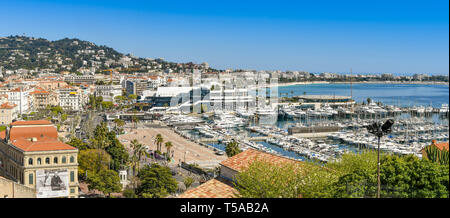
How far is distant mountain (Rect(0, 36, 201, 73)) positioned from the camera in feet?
88.4

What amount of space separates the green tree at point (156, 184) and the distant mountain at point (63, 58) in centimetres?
1825

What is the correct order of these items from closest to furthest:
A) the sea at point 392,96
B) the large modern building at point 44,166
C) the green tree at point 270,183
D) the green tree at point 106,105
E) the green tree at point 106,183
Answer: the green tree at point 270,183 < the large modern building at point 44,166 < the green tree at point 106,183 < the sea at point 392,96 < the green tree at point 106,105

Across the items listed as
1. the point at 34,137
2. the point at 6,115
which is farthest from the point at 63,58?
the point at 34,137

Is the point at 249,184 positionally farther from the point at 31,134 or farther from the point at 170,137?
the point at 170,137

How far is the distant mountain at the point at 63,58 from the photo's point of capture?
A: 27.0 meters

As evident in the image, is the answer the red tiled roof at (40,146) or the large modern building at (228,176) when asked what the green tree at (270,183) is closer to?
the large modern building at (228,176)

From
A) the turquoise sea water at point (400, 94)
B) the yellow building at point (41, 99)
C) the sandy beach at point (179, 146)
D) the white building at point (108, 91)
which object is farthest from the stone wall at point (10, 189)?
the turquoise sea water at point (400, 94)

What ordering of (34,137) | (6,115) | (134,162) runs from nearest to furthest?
1. (34,137)
2. (134,162)
3. (6,115)

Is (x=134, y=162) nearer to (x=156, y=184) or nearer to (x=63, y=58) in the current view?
(x=156, y=184)

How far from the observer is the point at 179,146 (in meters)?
14.7

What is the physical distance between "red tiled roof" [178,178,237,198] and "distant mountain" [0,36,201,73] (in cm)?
2159

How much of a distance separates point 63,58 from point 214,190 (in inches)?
1559
